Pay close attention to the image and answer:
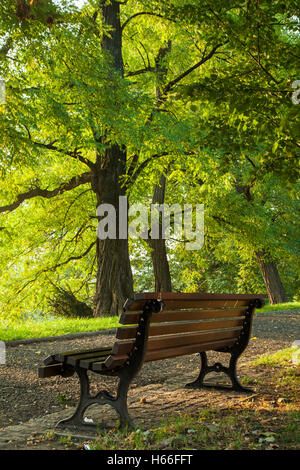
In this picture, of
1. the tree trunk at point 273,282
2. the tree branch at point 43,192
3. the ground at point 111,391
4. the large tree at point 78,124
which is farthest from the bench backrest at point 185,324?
the tree trunk at point 273,282

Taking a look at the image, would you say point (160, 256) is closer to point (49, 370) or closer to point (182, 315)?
point (182, 315)

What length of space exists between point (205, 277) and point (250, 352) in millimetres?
26273

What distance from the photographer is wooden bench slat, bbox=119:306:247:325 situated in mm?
4227

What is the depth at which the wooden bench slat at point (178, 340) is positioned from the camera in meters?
4.30

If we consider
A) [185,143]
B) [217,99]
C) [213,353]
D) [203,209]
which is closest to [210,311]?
[217,99]

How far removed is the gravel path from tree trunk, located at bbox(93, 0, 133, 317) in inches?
189

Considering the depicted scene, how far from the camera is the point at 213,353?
8602mm

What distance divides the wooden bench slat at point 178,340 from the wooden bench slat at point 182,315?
16 centimetres

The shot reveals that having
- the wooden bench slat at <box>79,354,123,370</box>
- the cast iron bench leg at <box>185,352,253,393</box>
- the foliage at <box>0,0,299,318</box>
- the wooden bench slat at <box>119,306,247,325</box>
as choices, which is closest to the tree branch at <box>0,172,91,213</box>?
the foliage at <box>0,0,299,318</box>

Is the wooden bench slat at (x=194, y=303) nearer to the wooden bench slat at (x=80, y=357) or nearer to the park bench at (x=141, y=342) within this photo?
the park bench at (x=141, y=342)

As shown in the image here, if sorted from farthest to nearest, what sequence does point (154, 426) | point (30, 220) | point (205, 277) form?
point (205, 277) < point (30, 220) < point (154, 426)

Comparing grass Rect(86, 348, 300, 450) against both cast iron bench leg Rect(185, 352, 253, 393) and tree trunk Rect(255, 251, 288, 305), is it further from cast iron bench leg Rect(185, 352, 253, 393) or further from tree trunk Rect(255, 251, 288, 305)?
tree trunk Rect(255, 251, 288, 305)

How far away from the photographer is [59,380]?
6680 mm
